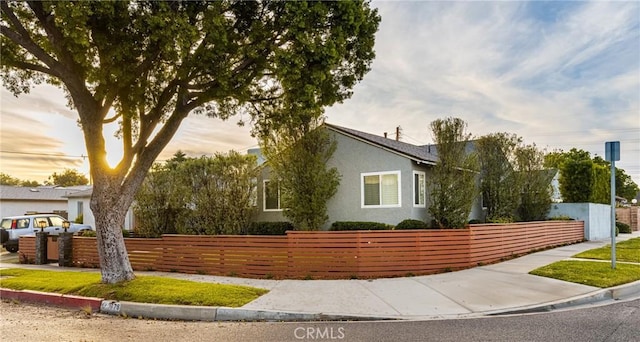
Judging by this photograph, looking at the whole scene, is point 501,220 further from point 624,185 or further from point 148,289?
point 624,185

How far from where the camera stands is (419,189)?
1577 cm

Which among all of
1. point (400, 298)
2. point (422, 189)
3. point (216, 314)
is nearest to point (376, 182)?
point (422, 189)

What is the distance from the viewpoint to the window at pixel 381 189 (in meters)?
15.5

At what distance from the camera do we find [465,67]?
14812 millimetres

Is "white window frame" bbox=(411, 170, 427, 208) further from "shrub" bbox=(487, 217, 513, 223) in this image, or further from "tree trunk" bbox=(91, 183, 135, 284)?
"tree trunk" bbox=(91, 183, 135, 284)

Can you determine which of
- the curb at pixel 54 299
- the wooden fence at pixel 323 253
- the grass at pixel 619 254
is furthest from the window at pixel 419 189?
the curb at pixel 54 299

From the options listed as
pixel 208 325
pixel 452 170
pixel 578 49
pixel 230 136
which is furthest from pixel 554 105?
pixel 208 325

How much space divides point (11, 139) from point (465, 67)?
54.8 ft

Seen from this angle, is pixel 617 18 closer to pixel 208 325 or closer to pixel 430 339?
pixel 430 339

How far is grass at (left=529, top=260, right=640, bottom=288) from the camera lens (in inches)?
376

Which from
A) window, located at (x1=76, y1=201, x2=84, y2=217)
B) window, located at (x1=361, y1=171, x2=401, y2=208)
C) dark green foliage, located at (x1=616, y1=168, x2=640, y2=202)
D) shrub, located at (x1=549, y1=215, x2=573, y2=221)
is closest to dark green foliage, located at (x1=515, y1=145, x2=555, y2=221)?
shrub, located at (x1=549, y1=215, x2=573, y2=221)

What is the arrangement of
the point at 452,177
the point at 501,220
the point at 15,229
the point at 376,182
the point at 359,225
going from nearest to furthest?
the point at 452,177 < the point at 359,225 < the point at 376,182 < the point at 501,220 < the point at 15,229
